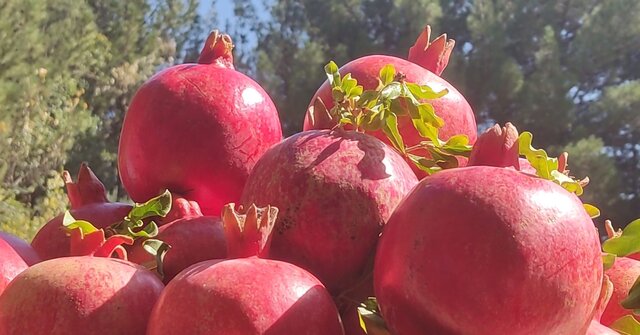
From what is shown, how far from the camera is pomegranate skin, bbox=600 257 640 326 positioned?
0.99 m

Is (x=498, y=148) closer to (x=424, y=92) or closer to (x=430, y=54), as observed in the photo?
(x=424, y=92)

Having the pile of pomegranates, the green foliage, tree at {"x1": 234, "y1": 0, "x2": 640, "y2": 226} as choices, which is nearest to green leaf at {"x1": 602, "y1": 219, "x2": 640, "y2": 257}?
the pile of pomegranates

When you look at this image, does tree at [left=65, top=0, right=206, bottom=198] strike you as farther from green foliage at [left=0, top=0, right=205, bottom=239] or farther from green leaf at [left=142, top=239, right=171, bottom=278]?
green leaf at [left=142, top=239, right=171, bottom=278]

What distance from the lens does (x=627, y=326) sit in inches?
34.6

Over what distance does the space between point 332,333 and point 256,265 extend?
0.09 meters

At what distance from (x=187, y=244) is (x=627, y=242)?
496 millimetres

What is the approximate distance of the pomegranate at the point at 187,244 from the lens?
94cm

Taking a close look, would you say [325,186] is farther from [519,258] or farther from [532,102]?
[532,102]

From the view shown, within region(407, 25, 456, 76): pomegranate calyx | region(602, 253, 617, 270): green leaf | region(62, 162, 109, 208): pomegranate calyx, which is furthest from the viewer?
region(407, 25, 456, 76): pomegranate calyx

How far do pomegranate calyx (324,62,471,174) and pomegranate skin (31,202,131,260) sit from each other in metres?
0.36

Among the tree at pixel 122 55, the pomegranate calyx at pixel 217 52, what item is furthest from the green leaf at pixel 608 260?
the tree at pixel 122 55

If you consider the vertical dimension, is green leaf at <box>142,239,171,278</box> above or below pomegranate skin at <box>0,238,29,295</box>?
above

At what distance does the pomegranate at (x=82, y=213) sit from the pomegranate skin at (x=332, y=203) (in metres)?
0.33

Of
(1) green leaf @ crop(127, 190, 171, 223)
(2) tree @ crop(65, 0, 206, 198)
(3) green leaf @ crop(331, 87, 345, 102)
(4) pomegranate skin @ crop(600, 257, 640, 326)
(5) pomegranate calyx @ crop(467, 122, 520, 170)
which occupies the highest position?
(3) green leaf @ crop(331, 87, 345, 102)
